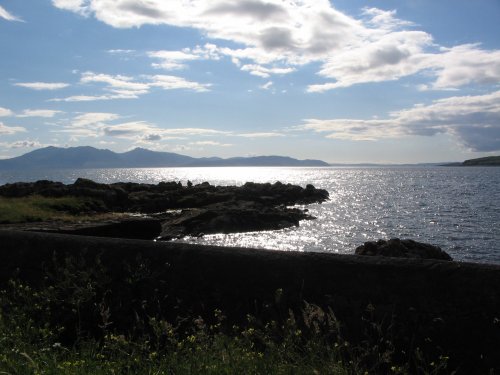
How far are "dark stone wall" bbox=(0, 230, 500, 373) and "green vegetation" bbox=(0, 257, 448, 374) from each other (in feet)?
0.50

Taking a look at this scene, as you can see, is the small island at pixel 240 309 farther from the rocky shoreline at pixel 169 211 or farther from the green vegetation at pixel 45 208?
the green vegetation at pixel 45 208

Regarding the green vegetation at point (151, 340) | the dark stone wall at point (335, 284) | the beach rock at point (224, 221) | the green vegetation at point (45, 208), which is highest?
the dark stone wall at point (335, 284)

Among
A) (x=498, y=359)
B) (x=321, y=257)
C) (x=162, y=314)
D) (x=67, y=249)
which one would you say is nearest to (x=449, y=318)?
(x=498, y=359)

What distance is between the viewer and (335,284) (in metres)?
4.43

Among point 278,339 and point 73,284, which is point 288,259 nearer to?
point 278,339

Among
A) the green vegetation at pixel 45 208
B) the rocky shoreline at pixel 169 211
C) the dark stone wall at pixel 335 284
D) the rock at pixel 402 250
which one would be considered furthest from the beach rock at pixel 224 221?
the dark stone wall at pixel 335 284

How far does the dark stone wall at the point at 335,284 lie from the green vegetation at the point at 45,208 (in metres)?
19.7

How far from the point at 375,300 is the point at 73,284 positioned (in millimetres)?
2991

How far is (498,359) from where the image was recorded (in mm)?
3730

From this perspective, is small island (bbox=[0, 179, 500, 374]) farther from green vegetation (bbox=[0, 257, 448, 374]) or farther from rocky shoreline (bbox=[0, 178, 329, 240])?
rocky shoreline (bbox=[0, 178, 329, 240])

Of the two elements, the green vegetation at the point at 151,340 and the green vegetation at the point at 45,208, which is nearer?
the green vegetation at the point at 151,340

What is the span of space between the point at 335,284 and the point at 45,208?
28564 mm

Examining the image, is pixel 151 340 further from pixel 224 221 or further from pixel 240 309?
pixel 224 221

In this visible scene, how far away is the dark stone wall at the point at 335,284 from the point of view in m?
3.89
